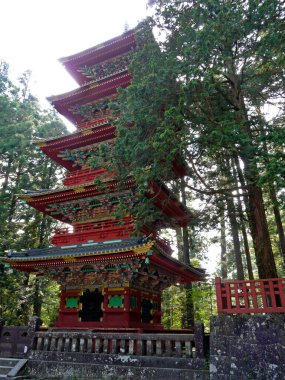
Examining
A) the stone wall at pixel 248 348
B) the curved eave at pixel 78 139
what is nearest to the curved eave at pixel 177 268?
the stone wall at pixel 248 348

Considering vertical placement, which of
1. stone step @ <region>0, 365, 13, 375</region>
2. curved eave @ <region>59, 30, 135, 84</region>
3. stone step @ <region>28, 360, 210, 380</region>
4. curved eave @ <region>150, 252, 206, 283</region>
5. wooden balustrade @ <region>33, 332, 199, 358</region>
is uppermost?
curved eave @ <region>59, 30, 135, 84</region>

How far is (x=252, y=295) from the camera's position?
771cm

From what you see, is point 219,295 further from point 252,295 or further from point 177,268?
point 177,268

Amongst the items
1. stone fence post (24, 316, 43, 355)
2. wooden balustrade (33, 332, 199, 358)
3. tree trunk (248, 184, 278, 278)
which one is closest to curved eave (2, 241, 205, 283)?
stone fence post (24, 316, 43, 355)

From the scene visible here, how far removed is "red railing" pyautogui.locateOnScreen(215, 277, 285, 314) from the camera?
740 centimetres

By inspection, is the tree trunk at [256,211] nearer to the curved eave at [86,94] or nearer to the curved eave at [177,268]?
the curved eave at [177,268]

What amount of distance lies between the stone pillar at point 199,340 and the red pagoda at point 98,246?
288 centimetres

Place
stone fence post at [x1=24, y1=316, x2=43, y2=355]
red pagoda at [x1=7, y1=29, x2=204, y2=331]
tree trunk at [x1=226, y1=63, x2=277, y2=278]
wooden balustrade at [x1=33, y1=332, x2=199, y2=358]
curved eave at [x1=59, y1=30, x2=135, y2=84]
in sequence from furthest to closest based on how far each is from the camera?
curved eave at [x1=59, y1=30, x2=135, y2=84] → red pagoda at [x1=7, y1=29, x2=204, y2=331] → stone fence post at [x1=24, y1=316, x2=43, y2=355] → wooden balustrade at [x1=33, y1=332, x2=199, y2=358] → tree trunk at [x1=226, y1=63, x2=277, y2=278]

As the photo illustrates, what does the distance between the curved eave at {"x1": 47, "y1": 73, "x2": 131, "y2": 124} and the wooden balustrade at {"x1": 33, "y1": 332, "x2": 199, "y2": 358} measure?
1127 centimetres

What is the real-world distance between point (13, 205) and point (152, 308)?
11761mm

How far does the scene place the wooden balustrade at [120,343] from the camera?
8.51 m

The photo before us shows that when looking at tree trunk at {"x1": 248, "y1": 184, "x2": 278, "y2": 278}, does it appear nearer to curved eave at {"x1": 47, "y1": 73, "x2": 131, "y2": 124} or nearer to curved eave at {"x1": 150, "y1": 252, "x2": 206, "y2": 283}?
curved eave at {"x1": 150, "y1": 252, "x2": 206, "y2": 283}

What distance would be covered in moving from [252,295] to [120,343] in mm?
4258

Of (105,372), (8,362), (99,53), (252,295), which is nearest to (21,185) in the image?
(99,53)
